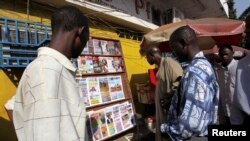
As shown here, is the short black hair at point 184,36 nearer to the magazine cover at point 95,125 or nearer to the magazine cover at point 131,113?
the magazine cover at point 95,125

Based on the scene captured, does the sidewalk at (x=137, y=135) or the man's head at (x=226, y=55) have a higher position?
the man's head at (x=226, y=55)

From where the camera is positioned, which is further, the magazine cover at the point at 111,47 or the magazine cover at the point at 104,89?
the magazine cover at the point at 111,47

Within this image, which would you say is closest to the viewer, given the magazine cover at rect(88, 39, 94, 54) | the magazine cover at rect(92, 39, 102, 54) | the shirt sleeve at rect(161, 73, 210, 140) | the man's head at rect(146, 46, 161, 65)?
the shirt sleeve at rect(161, 73, 210, 140)

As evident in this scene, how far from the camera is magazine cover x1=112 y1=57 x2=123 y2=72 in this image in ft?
20.4

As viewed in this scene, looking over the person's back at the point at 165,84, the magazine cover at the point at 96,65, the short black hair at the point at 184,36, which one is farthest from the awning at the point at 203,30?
the short black hair at the point at 184,36

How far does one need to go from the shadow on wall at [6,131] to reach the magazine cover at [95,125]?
1.38 meters

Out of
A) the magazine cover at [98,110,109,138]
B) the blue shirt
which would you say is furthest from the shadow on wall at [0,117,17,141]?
the blue shirt

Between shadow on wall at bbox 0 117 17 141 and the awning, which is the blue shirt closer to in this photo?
shadow on wall at bbox 0 117 17 141

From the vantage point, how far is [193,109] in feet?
7.47

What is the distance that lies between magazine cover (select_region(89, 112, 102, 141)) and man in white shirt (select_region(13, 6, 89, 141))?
3.68m

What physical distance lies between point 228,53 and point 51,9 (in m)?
3.31

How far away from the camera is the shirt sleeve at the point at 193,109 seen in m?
2.27

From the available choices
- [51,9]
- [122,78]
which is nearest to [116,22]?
[122,78]

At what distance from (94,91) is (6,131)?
5.80ft
